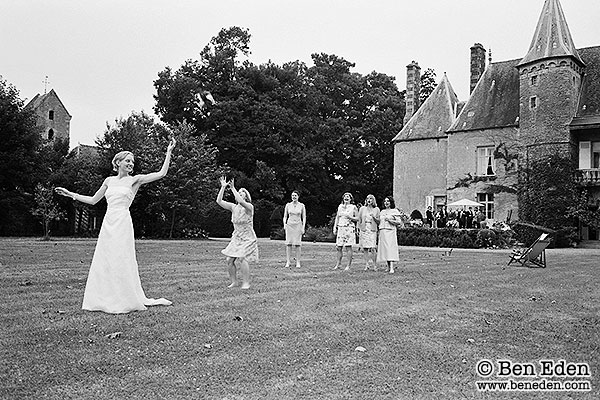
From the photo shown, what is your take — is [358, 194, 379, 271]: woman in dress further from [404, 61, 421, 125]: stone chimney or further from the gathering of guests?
[404, 61, 421, 125]: stone chimney

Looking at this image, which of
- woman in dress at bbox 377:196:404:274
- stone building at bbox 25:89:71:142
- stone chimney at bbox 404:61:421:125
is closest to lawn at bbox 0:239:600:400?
woman in dress at bbox 377:196:404:274

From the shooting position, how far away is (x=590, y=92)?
115 feet

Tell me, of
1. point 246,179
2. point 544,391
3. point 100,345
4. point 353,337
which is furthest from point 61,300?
point 246,179

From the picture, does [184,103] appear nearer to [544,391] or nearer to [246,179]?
[246,179]

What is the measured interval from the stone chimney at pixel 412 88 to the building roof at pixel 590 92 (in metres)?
11.6

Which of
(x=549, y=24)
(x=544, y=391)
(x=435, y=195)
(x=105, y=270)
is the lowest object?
(x=544, y=391)

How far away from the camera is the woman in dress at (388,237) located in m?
14.7

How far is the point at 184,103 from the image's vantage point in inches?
1832

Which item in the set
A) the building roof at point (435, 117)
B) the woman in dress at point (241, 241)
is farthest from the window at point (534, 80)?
the woman in dress at point (241, 241)

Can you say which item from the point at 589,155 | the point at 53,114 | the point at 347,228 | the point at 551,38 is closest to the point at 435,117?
the point at 551,38

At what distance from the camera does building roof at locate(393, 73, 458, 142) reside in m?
41.4

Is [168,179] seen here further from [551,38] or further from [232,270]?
[232,270]

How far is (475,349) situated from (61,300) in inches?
232

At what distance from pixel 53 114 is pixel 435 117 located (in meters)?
43.5
